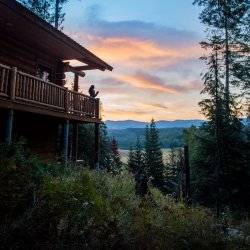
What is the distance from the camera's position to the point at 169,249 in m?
8.74

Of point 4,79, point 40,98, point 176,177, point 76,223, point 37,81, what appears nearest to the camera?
point 76,223

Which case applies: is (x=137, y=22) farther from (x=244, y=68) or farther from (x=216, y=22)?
(x=244, y=68)

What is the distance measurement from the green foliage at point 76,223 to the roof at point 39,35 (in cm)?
663

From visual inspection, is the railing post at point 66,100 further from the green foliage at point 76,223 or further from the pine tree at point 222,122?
the pine tree at point 222,122

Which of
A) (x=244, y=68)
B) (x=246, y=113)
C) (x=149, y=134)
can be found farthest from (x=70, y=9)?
(x=149, y=134)

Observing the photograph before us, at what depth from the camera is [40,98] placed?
644 inches

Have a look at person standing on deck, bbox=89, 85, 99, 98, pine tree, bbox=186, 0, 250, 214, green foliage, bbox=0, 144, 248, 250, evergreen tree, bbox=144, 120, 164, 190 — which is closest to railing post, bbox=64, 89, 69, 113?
person standing on deck, bbox=89, 85, 99, 98

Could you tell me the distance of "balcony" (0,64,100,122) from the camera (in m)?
14.3

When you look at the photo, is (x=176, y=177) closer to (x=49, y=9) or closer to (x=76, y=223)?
(x=49, y=9)

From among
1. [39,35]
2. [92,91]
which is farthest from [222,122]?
[39,35]

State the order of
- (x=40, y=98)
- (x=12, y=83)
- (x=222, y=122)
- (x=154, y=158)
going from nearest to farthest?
(x=12, y=83), (x=40, y=98), (x=222, y=122), (x=154, y=158)

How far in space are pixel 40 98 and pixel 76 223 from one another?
8.97 m

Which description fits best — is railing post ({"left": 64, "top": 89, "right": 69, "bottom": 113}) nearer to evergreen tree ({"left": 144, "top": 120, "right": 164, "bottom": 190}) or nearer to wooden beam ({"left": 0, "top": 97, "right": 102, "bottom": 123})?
wooden beam ({"left": 0, "top": 97, "right": 102, "bottom": 123})

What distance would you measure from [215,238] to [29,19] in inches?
415
